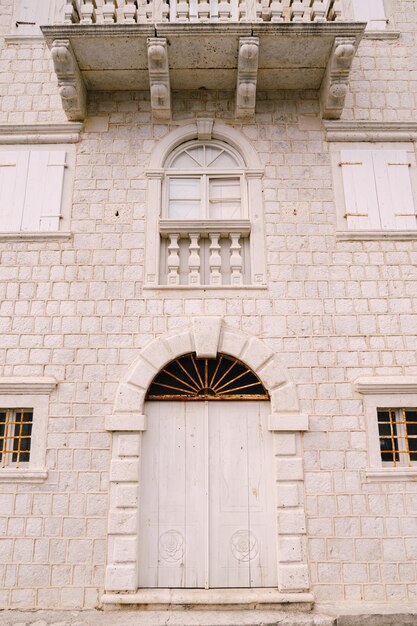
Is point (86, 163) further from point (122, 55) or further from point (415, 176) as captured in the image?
point (415, 176)

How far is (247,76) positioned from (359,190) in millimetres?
2002

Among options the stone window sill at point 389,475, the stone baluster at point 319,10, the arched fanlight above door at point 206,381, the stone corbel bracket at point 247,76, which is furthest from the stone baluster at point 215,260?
the stone baluster at point 319,10

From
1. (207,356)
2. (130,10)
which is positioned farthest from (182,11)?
(207,356)

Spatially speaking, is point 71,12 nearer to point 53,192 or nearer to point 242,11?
point 242,11

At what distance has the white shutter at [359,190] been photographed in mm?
6281

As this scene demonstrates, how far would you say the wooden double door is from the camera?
5.32m

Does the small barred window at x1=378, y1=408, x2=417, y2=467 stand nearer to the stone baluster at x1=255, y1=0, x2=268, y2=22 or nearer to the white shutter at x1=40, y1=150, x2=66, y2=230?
the white shutter at x1=40, y1=150, x2=66, y2=230

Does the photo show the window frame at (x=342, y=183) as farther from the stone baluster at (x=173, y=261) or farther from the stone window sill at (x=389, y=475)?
the stone window sill at (x=389, y=475)

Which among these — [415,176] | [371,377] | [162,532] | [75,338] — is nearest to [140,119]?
[75,338]

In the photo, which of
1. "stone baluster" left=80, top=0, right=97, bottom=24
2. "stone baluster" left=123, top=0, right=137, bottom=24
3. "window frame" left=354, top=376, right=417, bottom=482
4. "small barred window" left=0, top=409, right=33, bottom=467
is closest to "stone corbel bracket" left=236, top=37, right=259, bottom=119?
"stone baluster" left=123, top=0, right=137, bottom=24

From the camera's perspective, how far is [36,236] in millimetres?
6176

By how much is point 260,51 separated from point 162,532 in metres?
5.73

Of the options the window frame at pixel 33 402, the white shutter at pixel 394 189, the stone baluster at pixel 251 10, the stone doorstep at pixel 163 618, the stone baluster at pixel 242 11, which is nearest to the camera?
the stone doorstep at pixel 163 618

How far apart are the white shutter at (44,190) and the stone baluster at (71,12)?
5.23ft
